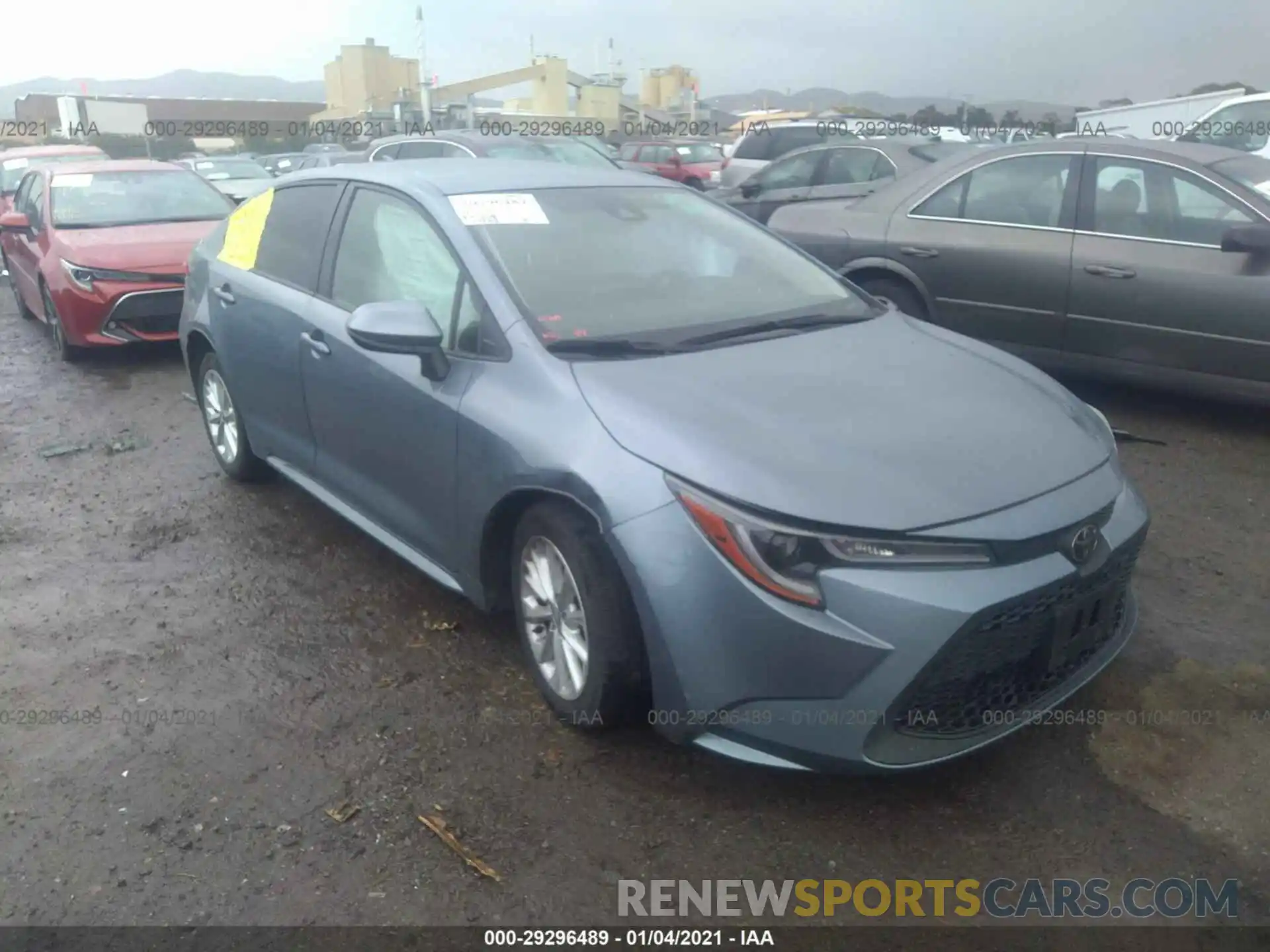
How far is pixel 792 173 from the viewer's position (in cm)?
1233

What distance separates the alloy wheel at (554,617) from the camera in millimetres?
3137

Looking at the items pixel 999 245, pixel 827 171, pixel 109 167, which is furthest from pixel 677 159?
pixel 999 245

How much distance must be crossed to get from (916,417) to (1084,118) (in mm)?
25218

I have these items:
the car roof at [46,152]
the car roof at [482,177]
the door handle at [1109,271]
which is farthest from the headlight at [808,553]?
the car roof at [46,152]

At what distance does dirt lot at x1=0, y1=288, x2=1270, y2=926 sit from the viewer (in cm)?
272

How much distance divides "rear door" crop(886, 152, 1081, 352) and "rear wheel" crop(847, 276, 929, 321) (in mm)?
119

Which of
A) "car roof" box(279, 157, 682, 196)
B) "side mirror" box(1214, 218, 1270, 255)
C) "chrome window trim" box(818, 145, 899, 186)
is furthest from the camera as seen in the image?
"chrome window trim" box(818, 145, 899, 186)

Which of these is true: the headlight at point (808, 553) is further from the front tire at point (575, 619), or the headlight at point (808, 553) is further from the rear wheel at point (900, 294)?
the rear wheel at point (900, 294)

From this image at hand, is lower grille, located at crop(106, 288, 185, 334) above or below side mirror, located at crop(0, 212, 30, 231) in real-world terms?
below

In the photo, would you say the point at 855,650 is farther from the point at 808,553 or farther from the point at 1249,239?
the point at 1249,239

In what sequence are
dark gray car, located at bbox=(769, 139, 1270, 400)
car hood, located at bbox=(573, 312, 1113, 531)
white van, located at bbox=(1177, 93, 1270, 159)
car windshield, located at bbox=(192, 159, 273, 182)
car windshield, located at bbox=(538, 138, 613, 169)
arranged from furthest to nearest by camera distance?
1. car windshield, located at bbox=(192, 159, 273, 182)
2. car windshield, located at bbox=(538, 138, 613, 169)
3. white van, located at bbox=(1177, 93, 1270, 159)
4. dark gray car, located at bbox=(769, 139, 1270, 400)
5. car hood, located at bbox=(573, 312, 1113, 531)

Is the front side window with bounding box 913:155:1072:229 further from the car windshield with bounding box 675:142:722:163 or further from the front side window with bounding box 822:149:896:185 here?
the car windshield with bounding box 675:142:722:163

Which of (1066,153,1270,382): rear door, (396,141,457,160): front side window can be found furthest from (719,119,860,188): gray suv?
(1066,153,1270,382): rear door

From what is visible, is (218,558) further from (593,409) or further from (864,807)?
(864,807)
